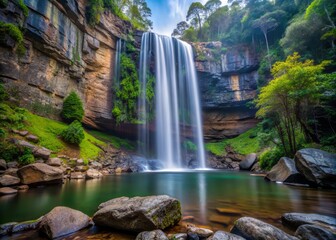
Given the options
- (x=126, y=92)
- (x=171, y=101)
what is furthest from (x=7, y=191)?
(x=171, y=101)

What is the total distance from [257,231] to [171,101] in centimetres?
2308

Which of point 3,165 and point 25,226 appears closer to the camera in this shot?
point 25,226

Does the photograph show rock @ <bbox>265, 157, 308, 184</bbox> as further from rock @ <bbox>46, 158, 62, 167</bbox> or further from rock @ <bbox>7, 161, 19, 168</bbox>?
rock @ <bbox>7, 161, 19, 168</bbox>

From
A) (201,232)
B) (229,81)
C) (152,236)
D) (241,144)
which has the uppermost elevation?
(229,81)

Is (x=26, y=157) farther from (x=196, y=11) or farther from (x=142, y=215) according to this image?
(x=196, y=11)

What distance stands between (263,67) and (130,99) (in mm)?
19626

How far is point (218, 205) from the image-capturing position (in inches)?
207

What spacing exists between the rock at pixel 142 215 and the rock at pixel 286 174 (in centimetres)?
764

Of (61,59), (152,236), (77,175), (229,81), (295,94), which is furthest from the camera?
(229,81)

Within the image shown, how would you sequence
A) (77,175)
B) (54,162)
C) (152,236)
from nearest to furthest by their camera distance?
(152,236) < (54,162) < (77,175)

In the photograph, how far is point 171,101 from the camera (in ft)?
83.7

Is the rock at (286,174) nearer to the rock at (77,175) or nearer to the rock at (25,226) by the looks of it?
the rock at (25,226)

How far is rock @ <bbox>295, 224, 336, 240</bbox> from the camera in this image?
8.86 ft

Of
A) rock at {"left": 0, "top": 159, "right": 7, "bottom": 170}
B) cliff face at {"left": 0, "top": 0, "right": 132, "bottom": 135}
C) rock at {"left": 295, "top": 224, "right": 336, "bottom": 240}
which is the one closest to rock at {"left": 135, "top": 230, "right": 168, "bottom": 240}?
rock at {"left": 295, "top": 224, "right": 336, "bottom": 240}
